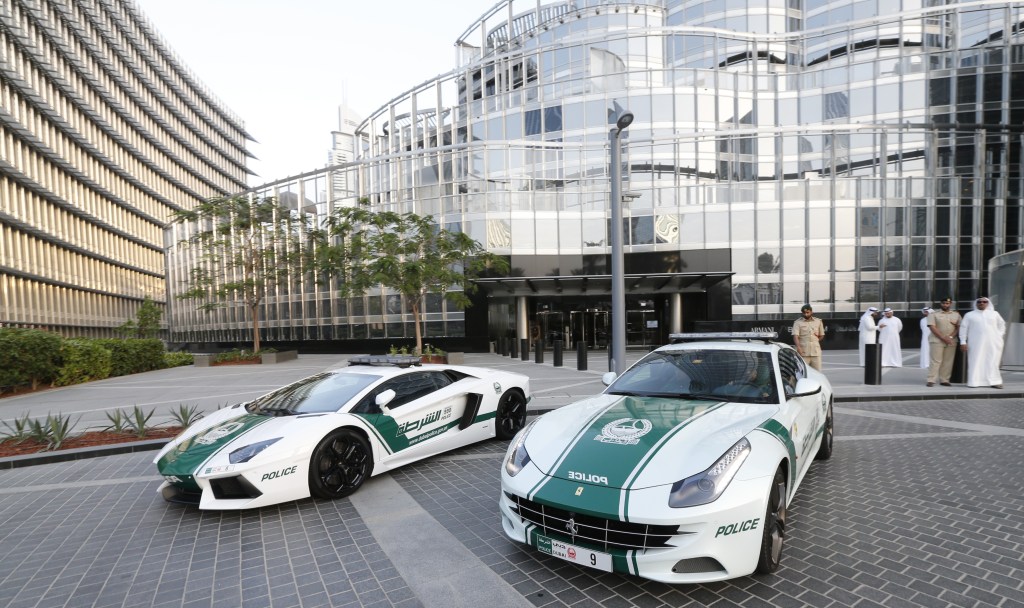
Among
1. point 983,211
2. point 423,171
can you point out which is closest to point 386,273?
point 423,171

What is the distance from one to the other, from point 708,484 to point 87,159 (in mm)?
64503

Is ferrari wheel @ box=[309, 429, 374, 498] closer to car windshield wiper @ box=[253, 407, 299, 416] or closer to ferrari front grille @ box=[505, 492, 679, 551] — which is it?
car windshield wiper @ box=[253, 407, 299, 416]

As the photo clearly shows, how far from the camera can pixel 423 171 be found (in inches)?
1142

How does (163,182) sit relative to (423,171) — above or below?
above

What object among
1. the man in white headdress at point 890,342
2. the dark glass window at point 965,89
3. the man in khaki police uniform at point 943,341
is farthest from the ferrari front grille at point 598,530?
the dark glass window at point 965,89

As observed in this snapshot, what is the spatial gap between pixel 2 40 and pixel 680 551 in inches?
2229

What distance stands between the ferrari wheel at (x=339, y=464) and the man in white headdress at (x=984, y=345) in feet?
42.2

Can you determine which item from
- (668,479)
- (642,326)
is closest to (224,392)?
(668,479)

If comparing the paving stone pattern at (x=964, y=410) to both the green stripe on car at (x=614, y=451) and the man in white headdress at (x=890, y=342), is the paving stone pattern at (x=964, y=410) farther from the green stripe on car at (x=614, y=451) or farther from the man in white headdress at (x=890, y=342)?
the green stripe on car at (x=614, y=451)

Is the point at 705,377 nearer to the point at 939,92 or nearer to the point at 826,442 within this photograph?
the point at 826,442

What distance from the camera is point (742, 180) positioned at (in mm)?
27531

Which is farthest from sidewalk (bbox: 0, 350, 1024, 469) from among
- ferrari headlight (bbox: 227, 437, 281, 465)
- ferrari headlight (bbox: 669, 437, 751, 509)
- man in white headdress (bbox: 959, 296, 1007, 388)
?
ferrari headlight (bbox: 669, 437, 751, 509)

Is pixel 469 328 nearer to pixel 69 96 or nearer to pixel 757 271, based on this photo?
pixel 757 271

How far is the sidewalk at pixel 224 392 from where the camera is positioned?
9797mm
